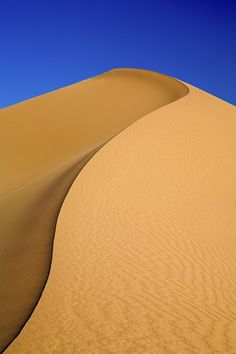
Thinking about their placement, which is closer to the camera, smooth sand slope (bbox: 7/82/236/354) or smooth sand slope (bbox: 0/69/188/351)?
smooth sand slope (bbox: 7/82/236/354)

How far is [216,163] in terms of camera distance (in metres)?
13.2

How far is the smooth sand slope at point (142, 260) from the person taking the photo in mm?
4266

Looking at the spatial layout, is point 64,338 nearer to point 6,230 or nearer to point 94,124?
point 6,230

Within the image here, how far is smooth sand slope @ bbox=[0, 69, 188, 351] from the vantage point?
5.91 m

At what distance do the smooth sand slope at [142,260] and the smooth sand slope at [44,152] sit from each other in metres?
0.42

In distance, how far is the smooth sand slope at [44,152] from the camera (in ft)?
Result: 19.4

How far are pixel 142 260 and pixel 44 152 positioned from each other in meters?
13.7

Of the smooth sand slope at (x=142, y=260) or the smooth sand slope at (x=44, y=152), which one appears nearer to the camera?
the smooth sand slope at (x=142, y=260)

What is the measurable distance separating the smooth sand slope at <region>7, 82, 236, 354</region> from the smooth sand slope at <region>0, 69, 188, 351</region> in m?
0.42

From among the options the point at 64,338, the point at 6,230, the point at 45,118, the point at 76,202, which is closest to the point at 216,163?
the point at 76,202

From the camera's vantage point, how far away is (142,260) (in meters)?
6.20

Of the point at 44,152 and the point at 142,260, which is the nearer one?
the point at 142,260

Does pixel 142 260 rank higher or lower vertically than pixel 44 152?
lower

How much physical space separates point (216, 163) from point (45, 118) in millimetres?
12560
